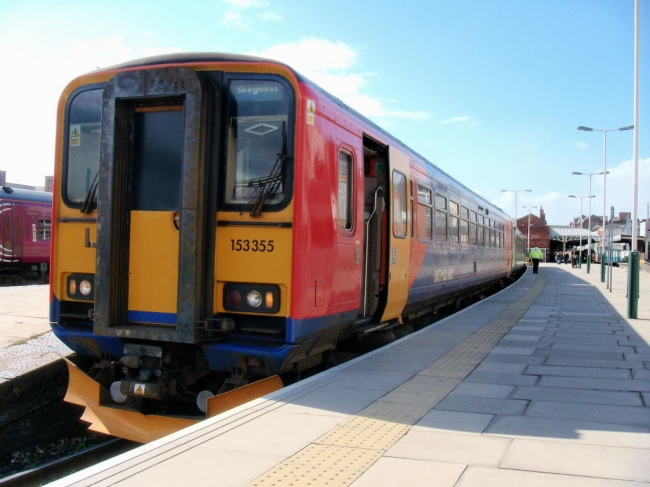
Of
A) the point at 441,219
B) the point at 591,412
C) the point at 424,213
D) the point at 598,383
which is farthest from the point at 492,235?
the point at 591,412

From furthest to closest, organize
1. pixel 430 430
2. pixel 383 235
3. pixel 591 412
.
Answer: pixel 383 235, pixel 591 412, pixel 430 430

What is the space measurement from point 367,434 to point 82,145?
3.72 m

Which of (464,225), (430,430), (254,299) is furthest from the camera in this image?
(464,225)

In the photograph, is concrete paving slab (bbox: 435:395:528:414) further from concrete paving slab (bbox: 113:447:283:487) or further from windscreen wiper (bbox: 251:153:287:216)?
windscreen wiper (bbox: 251:153:287:216)

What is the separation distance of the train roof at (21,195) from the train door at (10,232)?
0.20 metres

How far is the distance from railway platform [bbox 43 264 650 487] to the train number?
3.99ft

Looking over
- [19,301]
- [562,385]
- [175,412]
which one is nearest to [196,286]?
[175,412]

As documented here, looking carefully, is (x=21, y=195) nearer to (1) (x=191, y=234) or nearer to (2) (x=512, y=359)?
(1) (x=191, y=234)

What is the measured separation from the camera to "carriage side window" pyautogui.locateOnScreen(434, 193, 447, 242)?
34.6 feet

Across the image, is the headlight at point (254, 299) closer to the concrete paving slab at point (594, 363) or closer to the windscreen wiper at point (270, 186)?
the windscreen wiper at point (270, 186)

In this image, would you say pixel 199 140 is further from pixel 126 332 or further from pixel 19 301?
pixel 19 301

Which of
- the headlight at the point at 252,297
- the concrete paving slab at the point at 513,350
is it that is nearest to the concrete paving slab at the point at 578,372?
the concrete paving slab at the point at 513,350

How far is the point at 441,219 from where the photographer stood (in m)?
10.9

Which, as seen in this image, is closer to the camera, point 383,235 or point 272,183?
point 272,183
